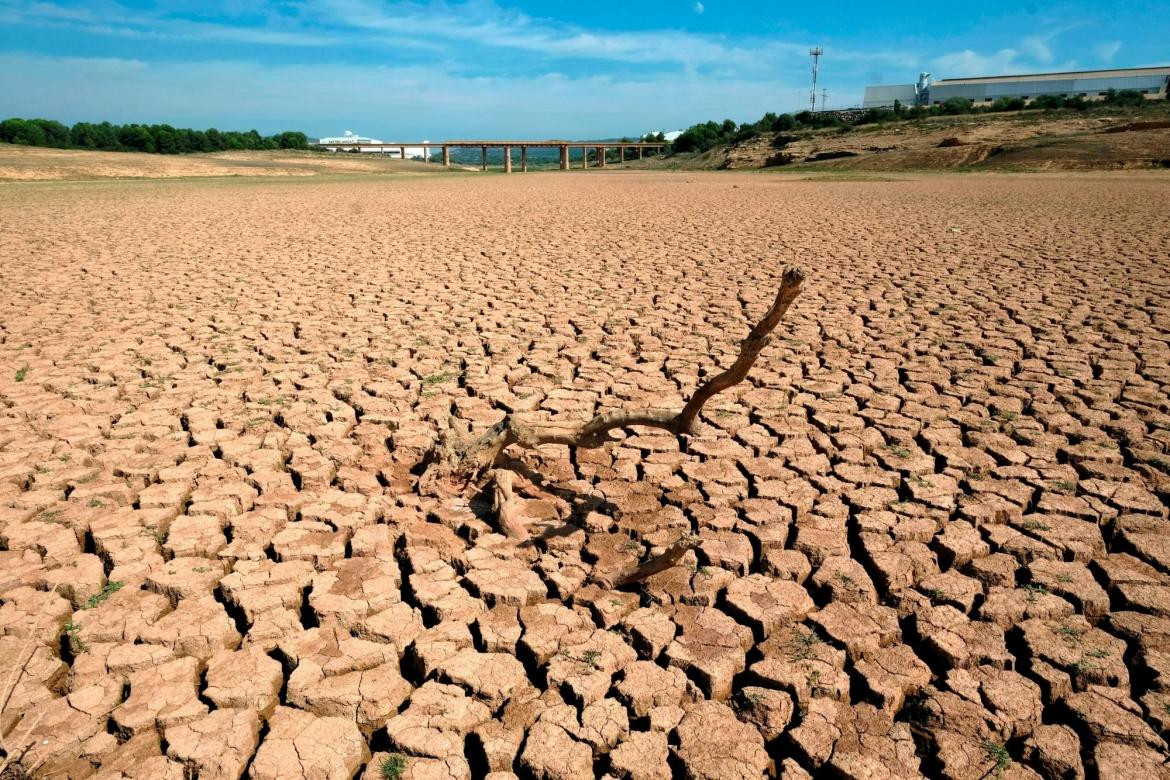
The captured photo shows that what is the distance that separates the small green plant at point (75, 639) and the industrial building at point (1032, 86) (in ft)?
255

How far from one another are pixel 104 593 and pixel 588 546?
62.6 inches

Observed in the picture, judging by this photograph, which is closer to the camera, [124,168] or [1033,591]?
[1033,591]

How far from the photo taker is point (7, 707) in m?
1.88

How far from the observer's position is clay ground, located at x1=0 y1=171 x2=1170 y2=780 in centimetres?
183

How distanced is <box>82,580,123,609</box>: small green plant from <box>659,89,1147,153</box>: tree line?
51.2 metres

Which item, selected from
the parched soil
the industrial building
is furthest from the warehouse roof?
the parched soil

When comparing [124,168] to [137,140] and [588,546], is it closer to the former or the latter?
[137,140]

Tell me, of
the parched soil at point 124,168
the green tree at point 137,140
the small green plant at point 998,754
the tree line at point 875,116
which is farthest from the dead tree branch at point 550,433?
the green tree at point 137,140

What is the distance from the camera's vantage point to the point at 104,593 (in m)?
2.34

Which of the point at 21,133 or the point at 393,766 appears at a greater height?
the point at 21,133

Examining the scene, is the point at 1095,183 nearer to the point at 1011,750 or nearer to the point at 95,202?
the point at 1011,750

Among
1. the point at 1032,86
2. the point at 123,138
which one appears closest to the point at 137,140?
the point at 123,138

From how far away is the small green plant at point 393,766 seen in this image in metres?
1.72

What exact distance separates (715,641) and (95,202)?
1915 centimetres
